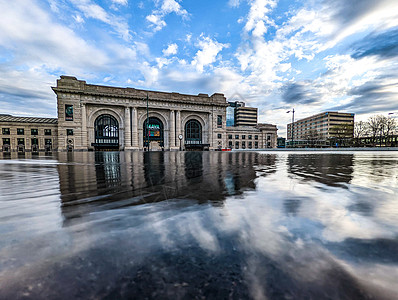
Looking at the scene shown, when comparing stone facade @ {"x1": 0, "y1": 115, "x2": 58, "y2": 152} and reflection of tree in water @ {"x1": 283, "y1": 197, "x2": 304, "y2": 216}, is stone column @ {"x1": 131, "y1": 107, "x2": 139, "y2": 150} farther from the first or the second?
reflection of tree in water @ {"x1": 283, "y1": 197, "x2": 304, "y2": 216}

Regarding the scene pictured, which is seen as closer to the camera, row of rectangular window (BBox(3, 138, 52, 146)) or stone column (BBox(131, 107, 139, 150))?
stone column (BBox(131, 107, 139, 150))

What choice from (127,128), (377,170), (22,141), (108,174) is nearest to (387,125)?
(377,170)

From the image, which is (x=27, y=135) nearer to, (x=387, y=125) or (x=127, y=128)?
(x=127, y=128)

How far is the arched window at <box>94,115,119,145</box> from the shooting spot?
4348cm

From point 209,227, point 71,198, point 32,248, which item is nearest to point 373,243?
point 209,227

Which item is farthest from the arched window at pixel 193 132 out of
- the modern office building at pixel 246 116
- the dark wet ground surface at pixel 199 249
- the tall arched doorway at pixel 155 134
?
the modern office building at pixel 246 116

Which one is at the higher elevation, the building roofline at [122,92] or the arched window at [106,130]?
the building roofline at [122,92]

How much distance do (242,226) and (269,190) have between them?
5.48 feet

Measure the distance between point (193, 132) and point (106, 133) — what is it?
23338 mm

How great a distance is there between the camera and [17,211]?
2.15 meters

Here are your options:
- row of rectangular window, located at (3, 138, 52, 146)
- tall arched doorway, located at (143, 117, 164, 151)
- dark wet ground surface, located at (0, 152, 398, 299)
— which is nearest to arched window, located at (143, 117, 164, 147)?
tall arched doorway, located at (143, 117, 164, 151)

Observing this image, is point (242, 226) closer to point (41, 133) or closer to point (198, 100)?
point (198, 100)

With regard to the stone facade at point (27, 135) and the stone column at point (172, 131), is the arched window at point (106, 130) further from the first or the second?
the stone facade at point (27, 135)

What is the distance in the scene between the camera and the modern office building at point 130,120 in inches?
1585
